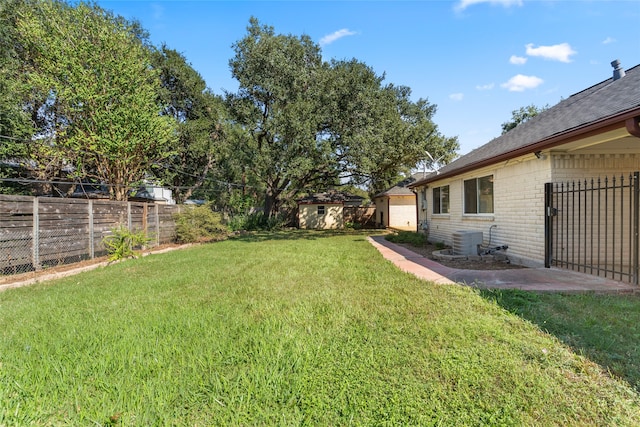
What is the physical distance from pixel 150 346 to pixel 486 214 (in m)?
8.41

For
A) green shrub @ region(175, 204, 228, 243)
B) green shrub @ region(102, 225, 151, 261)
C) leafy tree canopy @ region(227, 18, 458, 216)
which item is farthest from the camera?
leafy tree canopy @ region(227, 18, 458, 216)

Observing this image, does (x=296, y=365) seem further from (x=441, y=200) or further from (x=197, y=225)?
(x=197, y=225)

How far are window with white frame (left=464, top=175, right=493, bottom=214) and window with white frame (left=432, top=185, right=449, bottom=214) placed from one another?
1.65 m

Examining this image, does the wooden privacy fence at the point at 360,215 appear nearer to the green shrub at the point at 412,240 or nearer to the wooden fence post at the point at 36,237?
the green shrub at the point at 412,240

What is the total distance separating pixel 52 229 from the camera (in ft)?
23.4

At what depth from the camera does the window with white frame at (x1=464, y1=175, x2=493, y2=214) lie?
829 cm

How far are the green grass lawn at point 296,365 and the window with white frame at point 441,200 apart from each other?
7.49 m

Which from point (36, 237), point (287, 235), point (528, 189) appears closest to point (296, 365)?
point (528, 189)

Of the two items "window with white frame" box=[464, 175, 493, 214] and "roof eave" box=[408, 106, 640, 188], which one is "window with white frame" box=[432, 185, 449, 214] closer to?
"window with white frame" box=[464, 175, 493, 214]

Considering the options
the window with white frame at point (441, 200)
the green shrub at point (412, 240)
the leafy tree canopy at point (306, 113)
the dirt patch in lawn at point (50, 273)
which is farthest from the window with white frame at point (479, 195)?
the dirt patch in lawn at point (50, 273)

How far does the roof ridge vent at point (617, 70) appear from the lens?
7897 mm

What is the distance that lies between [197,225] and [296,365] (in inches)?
472

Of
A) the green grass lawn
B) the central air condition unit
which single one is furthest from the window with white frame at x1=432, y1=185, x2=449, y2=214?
the green grass lawn

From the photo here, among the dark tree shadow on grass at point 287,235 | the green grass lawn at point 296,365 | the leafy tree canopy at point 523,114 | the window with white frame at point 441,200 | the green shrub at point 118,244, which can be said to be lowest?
the dark tree shadow on grass at point 287,235
